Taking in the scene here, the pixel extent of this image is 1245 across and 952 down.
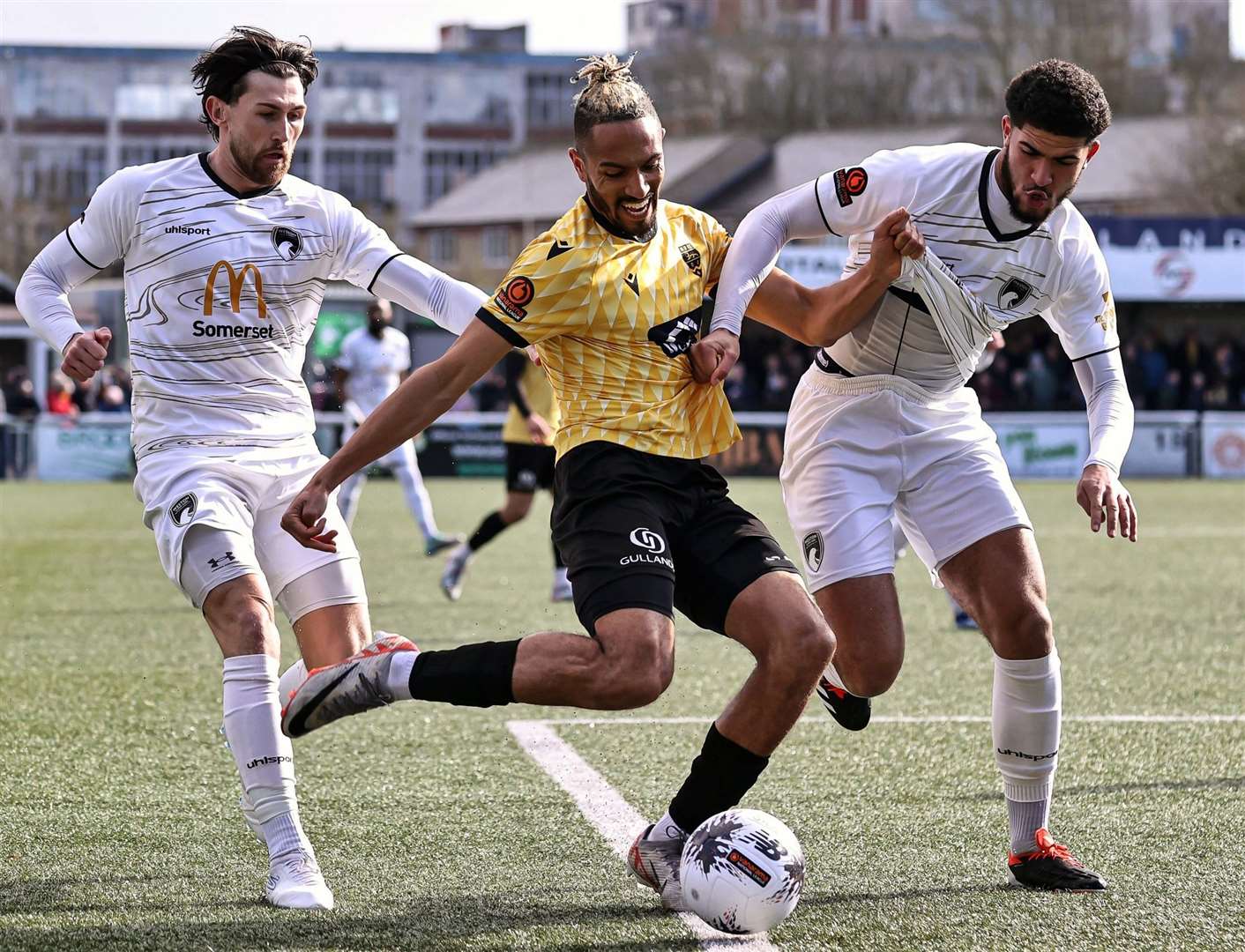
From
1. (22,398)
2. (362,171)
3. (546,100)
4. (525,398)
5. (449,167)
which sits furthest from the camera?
(546,100)

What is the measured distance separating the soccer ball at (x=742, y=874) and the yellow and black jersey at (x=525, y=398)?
25.0 ft

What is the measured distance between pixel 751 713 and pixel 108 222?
7.56 ft

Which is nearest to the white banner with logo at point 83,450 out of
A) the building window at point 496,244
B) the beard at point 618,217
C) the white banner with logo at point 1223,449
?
the white banner with logo at point 1223,449

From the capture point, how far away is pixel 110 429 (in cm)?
2908

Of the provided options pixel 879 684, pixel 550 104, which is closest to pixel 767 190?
pixel 550 104

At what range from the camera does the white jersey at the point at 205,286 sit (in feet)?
16.5

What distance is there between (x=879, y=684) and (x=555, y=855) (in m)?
1.09

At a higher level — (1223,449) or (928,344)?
(928,344)

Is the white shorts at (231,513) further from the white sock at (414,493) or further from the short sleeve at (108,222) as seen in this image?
the white sock at (414,493)

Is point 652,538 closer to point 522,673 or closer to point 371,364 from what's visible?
point 522,673

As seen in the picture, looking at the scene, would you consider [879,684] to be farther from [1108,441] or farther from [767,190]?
[767,190]

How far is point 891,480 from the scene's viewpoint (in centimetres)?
532

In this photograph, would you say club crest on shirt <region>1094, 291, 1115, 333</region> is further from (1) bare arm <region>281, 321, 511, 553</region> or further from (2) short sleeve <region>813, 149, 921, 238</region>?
(1) bare arm <region>281, 321, 511, 553</region>

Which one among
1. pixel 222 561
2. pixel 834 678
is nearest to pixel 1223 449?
pixel 834 678
